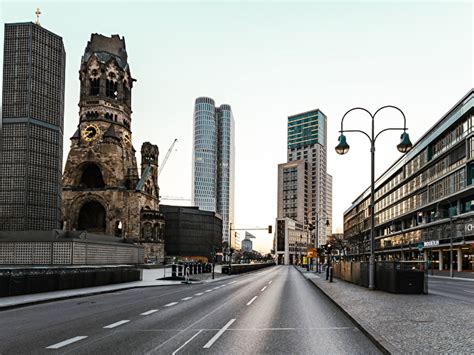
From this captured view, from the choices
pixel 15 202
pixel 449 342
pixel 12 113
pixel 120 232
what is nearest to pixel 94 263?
pixel 15 202

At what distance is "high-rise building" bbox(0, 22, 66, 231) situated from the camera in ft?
213

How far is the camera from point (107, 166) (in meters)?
99.3

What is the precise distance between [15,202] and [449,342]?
66286 millimetres

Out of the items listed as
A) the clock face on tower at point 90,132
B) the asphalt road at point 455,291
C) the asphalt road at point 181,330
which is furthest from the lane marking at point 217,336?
the clock face on tower at point 90,132

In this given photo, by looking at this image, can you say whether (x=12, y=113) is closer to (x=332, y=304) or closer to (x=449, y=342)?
(x=332, y=304)

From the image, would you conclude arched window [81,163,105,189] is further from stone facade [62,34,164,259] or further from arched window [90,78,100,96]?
arched window [90,78,100,96]

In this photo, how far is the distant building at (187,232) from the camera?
14100 cm

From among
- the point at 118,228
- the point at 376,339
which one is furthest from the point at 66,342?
the point at 118,228

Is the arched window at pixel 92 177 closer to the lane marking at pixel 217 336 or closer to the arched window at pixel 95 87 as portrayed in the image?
the arched window at pixel 95 87

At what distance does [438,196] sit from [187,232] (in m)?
86.6

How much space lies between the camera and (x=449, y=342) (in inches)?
350

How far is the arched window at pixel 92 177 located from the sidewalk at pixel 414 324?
3745 inches

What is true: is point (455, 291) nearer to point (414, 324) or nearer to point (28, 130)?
point (414, 324)

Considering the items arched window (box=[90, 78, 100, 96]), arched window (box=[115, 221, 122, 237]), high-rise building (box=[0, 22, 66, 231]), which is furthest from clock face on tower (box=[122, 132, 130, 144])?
high-rise building (box=[0, 22, 66, 231])
